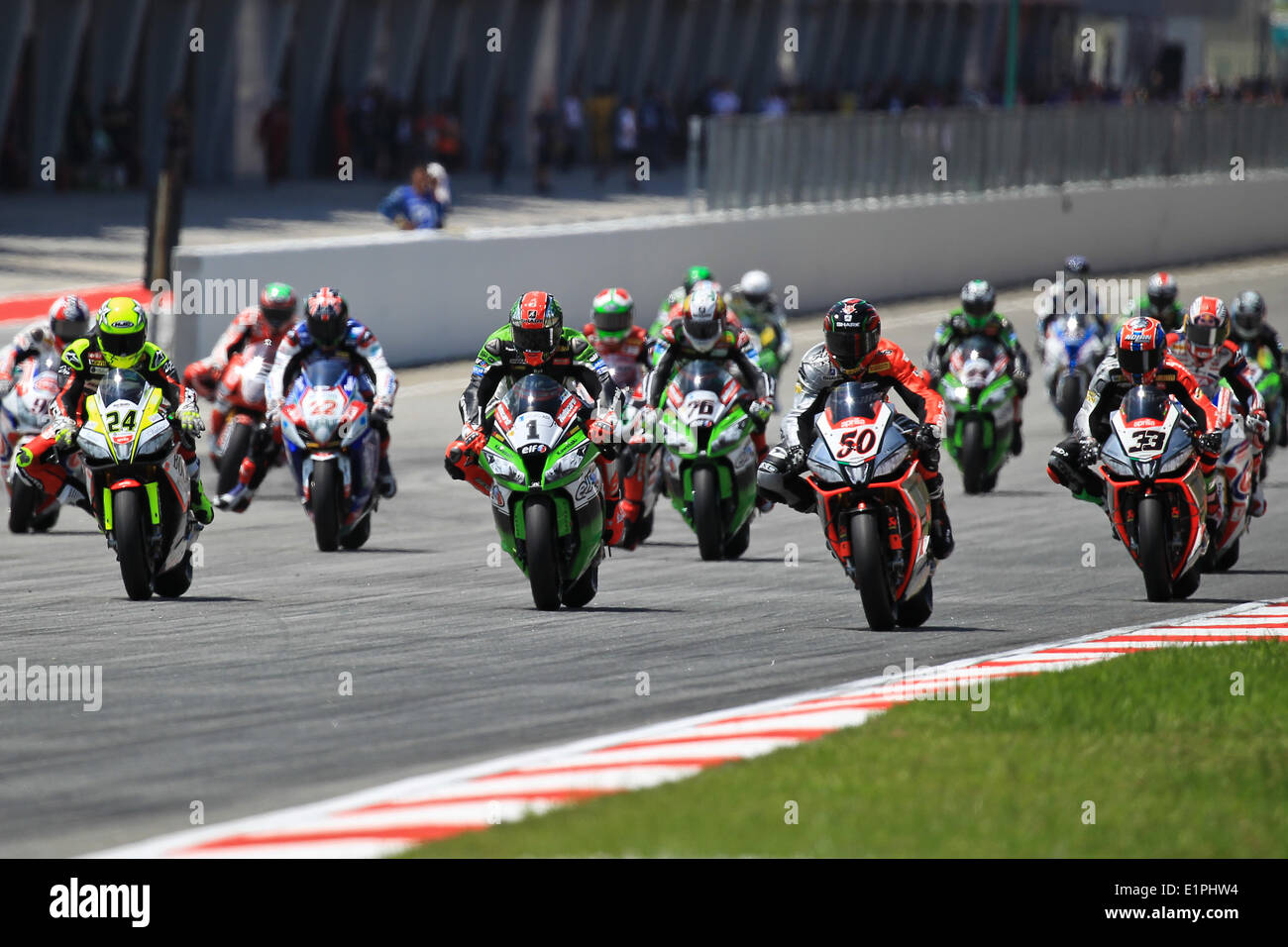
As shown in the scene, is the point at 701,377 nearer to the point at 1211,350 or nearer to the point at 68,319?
the point at 1211,350

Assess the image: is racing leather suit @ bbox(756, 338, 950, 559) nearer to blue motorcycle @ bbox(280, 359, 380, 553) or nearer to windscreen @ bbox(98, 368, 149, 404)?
windscreen @ bbox(98, 368, 149, 404)

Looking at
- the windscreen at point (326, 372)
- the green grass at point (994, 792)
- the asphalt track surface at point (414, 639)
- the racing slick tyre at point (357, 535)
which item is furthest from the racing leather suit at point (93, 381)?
the green grass at point (994, 792)

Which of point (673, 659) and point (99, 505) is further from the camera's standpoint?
point (99, 505)

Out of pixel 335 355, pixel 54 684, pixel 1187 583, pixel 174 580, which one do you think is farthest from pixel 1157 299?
pixel 54 684

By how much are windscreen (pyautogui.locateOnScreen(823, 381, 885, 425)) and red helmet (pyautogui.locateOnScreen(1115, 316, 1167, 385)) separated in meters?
1.99

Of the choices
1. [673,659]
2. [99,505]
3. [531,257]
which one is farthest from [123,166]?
[673,659]

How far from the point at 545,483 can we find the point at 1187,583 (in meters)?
3.91

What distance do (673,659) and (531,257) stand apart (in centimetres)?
1775

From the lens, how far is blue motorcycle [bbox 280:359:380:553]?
14.8m

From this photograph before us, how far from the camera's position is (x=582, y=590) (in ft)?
40.3

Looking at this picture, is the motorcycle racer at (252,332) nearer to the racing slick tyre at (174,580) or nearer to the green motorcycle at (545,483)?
the racing slick tyre at (174,580)

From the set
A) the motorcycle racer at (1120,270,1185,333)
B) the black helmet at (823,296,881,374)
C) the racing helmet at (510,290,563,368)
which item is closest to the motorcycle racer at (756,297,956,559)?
the black helmet at (823,296,881,374)
